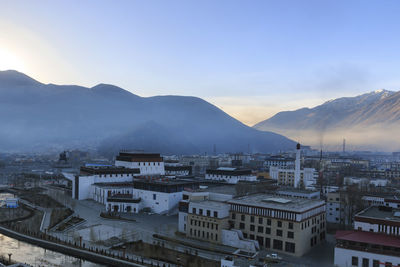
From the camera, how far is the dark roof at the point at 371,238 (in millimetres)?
23520

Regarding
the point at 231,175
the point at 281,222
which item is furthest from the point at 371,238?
the point at 231,175

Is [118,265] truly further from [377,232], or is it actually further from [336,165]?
[336,165]

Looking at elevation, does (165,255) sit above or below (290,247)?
below

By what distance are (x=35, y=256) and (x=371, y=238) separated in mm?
26603

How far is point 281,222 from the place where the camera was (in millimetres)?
28688

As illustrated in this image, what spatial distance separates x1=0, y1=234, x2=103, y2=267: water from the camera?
90.6ft

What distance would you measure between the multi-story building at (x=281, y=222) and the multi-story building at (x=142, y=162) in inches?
1223

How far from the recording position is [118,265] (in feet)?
86.6

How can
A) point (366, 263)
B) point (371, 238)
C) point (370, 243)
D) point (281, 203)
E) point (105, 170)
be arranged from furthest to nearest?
point (105, 170) → point (281, 203) → point (371, 238) → point (370, 243) → point (366, 263)

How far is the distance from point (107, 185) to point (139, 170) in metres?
7.95

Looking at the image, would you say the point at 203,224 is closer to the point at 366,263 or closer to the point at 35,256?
the point at 366,263

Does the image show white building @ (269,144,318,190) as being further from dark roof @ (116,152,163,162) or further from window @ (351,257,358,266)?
window @ (351,257,358,266)

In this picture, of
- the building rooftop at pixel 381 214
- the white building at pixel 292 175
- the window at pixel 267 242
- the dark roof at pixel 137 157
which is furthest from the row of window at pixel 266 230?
the white building at pixel 292 175

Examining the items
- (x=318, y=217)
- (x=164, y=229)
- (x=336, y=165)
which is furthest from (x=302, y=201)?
(x=336, y=165)
